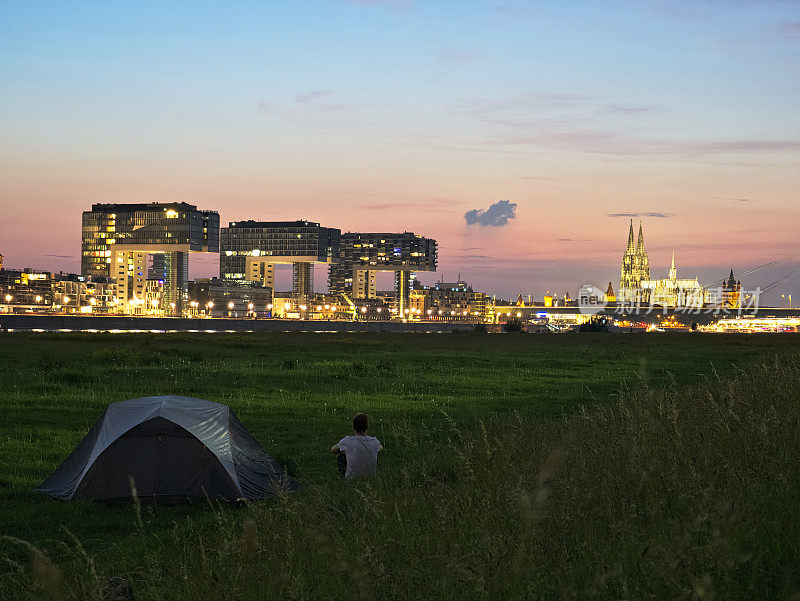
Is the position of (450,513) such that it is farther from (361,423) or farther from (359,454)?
(361,423)

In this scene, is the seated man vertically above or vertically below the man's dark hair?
below

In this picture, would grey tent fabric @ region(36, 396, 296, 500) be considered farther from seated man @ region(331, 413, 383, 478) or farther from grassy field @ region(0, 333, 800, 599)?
seated man @ region(331, 413, 383, 478)

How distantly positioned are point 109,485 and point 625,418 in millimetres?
7677

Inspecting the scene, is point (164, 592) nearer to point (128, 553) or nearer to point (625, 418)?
point (128, 553)

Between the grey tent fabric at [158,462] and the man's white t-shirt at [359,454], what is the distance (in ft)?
3.27

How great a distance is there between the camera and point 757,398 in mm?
11812

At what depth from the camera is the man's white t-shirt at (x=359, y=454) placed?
12.6m

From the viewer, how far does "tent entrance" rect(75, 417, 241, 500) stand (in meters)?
12.9

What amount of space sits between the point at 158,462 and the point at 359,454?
3.09 m

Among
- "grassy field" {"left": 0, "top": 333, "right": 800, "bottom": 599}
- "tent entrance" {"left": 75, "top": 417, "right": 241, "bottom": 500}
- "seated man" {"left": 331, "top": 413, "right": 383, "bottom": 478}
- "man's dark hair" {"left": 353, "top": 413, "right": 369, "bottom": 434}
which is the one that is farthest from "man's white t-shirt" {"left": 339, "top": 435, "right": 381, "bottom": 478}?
"tent entrance" {"left": 75, "top": 417, "right": 241, "bottom": 500}

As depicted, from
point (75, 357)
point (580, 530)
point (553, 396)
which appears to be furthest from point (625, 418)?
point (75, 357)

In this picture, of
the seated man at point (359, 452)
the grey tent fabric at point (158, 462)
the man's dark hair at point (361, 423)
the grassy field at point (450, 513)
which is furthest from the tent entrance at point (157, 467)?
the man's dark hair at point (361, 423)

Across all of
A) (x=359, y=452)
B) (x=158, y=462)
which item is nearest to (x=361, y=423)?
(x=359, y=452)

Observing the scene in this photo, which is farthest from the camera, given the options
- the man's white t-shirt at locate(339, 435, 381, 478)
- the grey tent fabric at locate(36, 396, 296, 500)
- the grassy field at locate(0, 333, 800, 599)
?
the grey tent fabric at locate(36, 396, 296, 500)
